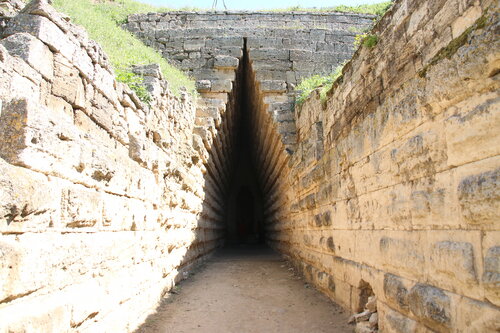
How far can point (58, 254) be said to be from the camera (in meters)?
2.54

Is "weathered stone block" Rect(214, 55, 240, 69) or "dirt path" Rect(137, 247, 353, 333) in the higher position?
"weathered stone block" Rect(214, 55, 240, 69)

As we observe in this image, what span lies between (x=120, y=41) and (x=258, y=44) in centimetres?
350

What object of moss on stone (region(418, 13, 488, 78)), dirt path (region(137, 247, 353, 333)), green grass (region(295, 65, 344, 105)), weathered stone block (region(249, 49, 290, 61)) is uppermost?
weathered stone block (region(249, 49, 290, 61))

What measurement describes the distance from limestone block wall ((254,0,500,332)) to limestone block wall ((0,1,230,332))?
2.53 metres

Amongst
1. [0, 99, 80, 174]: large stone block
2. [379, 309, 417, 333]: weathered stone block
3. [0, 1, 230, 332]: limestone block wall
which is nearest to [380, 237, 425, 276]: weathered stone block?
[379, 309, 417, 333]: weathered stone block

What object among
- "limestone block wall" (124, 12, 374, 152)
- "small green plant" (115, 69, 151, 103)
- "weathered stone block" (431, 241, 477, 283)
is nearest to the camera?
"weathered stone block" (431, 241, 477, 283)

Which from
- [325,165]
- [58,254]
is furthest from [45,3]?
[325,165]

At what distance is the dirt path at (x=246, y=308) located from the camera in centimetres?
430

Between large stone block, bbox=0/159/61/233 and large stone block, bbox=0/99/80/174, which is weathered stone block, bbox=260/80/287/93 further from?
large stone block, bbox=0/159/61/233

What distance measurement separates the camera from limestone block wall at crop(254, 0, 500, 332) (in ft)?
6.66

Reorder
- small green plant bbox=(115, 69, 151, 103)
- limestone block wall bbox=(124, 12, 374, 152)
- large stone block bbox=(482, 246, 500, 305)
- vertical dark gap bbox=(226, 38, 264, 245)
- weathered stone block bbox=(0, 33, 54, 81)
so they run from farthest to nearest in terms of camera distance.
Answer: vertical dark gap bbox=(226, 38, 264, 245)
limestone block wall bbox=(124, 12, 374, 152)
small green plant bbox=(115, 69, 151, 103)
weathered stone block bbox=(0, 33, 54, 81)
large stone block bbox=(482, 246, 500, 305)

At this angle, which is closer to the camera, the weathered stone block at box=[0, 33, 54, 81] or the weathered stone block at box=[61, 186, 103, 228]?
the weathered stone block at box=[0, 33, 54, 81]

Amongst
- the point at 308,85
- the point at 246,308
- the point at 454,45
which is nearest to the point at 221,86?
the point at 308,85

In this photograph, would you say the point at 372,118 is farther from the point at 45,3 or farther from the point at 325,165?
the point at 45,3
